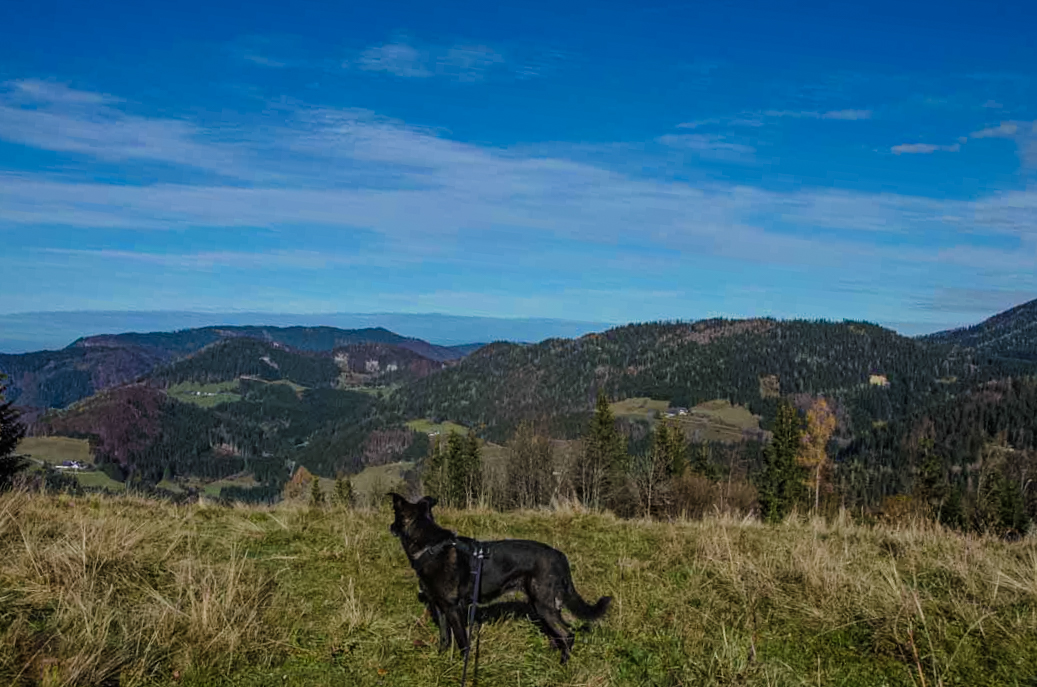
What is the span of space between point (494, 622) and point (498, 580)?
716 mm

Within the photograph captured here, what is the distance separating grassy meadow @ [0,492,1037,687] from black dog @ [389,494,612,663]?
27cm

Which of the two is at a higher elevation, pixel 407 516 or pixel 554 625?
pixel 407 516

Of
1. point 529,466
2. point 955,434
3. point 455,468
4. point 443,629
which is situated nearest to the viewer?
point 443,629

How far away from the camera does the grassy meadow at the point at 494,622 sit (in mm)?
4992

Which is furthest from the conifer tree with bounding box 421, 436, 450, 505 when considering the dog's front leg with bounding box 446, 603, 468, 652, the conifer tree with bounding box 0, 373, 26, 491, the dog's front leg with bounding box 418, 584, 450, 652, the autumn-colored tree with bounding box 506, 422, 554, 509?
the dog's front leg with bounding box 446, 603, 468, 652

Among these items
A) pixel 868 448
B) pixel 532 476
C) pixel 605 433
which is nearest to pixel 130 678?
pixel 532 476

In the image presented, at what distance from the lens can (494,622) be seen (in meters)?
6.27

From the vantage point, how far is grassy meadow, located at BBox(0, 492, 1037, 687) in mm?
4992

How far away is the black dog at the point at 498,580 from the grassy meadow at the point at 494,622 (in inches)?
10.8

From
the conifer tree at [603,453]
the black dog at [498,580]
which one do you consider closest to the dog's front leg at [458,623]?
the black dog at [498,580]

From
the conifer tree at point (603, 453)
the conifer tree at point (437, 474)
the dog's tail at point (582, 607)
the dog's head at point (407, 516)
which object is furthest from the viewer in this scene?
the conifer tree at point (603, 453)

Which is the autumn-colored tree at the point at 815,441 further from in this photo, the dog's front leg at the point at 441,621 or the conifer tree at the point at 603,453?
the dog's front leg at the point at 441,621

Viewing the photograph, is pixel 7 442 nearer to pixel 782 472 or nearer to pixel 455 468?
pixel 455 468

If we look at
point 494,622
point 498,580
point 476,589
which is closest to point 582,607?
point 498,580
